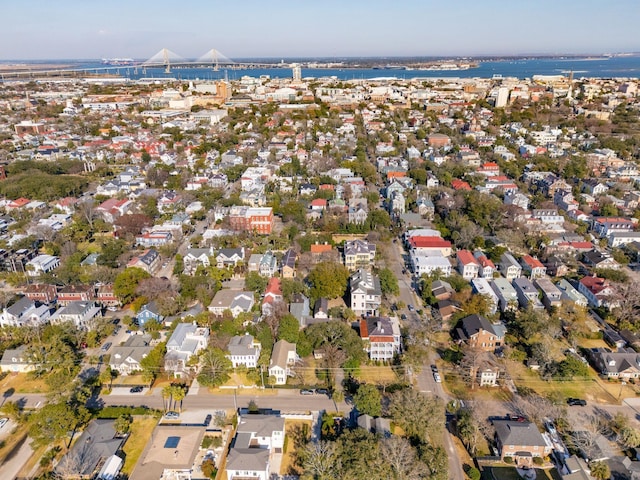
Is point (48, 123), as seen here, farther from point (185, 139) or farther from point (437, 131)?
point (437, 131)

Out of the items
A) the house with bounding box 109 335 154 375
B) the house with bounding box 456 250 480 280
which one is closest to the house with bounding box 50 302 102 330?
the house with bounding box 109 335 154 375

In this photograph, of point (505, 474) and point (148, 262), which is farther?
point (148, 262)

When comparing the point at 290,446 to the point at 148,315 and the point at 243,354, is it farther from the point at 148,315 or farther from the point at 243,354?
the point at 148,315

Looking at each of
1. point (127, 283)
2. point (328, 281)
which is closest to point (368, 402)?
point (328, 281)

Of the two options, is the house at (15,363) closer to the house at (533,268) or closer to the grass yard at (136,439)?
the grass yard at (136,439)

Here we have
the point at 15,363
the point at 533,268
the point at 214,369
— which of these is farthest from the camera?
the point at 533,268

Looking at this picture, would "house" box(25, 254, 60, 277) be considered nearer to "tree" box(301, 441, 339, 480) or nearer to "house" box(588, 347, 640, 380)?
"tree" box(301, 441, 339, 480)

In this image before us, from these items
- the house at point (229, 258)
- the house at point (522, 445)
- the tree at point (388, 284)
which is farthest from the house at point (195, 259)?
the house at point (522, 445)
